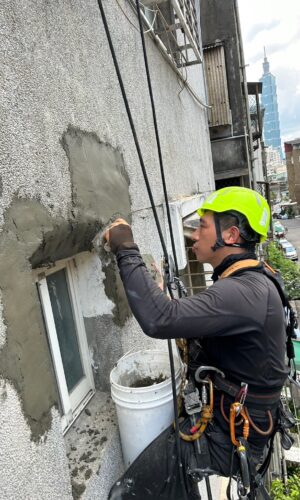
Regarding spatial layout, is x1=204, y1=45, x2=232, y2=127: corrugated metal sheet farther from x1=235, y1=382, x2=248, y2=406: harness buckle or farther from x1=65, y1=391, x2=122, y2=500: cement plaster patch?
x1=235, y1=382, x2=248, y2=406: harness buckle

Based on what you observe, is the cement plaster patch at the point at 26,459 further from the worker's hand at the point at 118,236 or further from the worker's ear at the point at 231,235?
the worker's ear at the point at 231,235

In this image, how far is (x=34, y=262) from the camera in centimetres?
162

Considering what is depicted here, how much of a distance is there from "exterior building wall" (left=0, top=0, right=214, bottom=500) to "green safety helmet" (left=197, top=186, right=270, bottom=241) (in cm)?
72

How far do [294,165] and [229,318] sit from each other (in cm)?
Answer: 7040

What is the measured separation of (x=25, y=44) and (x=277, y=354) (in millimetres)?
1900

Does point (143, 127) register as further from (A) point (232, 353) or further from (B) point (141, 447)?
(B) point (141, 447)

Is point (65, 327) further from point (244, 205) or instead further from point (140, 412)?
point (244, 205)

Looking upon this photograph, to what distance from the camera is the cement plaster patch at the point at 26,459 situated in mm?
1310


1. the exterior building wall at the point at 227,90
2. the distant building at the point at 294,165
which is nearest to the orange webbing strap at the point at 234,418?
the exterior building wall at the point at 227,90

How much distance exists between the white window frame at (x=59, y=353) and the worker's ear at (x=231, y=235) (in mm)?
999

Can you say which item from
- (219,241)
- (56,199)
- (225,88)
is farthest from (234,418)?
(225,88)

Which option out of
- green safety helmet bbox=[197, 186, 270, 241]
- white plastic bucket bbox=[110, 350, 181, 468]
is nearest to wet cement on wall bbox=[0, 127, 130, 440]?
white plastic bucket bbox=[110, 350, 181, 468]

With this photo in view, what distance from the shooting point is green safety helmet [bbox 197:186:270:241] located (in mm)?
1978

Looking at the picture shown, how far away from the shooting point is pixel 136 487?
2.01m
